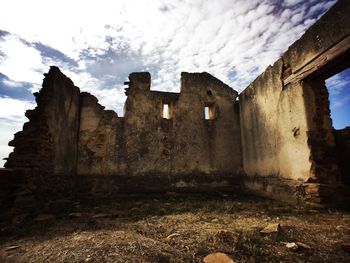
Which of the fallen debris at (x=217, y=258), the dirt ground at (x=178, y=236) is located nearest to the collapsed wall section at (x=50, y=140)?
the dirt ground at (x=178, y=236)

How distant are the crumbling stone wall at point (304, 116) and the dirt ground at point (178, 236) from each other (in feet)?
3.09

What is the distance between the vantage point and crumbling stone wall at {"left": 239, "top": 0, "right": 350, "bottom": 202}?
5.07 metres

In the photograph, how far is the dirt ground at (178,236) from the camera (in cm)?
262

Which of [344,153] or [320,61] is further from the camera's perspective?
[344,153]

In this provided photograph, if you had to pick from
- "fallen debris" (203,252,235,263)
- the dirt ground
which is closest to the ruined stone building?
the dirt ground

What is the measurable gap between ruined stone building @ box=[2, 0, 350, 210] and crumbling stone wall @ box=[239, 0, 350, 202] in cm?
3

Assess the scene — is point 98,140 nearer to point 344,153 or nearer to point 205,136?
point 205,136

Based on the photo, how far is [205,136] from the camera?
9062mm

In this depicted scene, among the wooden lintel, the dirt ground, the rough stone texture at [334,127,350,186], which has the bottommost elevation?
the dirt ground

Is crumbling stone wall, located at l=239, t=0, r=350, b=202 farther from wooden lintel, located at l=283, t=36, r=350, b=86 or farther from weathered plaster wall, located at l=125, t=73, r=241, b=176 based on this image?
weathered plaster wall, located at l=125, t=73, r=241, b=176

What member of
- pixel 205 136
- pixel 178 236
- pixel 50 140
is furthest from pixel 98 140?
pixel 178 236

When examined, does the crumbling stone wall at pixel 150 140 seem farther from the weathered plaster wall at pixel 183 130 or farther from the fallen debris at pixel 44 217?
the fallen debris at pixel 44 217

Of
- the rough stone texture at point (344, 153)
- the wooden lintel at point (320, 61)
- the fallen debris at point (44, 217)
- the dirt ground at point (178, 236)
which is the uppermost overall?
the wooden lintel at point (320, 61)

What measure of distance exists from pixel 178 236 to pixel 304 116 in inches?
174
